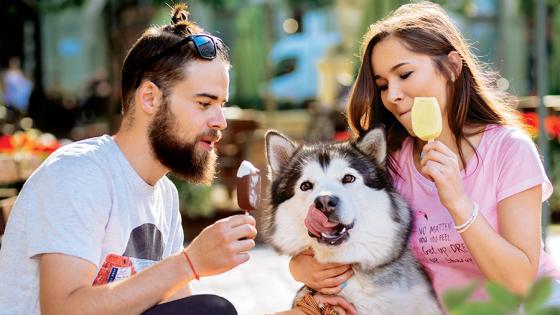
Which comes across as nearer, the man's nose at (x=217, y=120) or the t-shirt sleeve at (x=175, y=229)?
the man's nose at (x=217, y=120)

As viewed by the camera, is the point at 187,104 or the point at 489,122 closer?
the point at 187,104

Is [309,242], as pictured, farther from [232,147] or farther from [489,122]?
[232,147]

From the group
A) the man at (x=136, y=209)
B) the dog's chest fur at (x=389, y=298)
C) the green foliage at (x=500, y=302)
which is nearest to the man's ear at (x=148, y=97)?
the man at (x=136, y=209)

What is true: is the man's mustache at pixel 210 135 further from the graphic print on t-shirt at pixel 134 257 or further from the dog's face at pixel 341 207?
the graphic print on t-shirt at pixel 134 257

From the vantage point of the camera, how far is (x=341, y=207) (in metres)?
2.46

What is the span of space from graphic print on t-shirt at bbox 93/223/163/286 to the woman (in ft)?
1.59

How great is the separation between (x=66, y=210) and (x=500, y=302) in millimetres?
1557

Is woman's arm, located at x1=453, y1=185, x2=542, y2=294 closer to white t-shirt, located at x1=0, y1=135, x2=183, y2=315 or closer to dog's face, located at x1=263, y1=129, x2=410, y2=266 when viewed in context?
dog's face, located at x1=263, y1=129, x2=410, y2=266

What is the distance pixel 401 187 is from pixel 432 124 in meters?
0.50

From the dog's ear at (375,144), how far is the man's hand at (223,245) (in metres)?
0.67

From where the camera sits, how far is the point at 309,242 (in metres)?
2.66

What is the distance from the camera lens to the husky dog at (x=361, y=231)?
8.52 ft

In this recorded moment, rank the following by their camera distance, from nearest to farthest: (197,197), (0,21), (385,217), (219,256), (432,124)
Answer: (219,256), (432,124), (385,217), (197,197), (0,21)

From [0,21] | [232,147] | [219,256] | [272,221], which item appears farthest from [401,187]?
[0,21]
